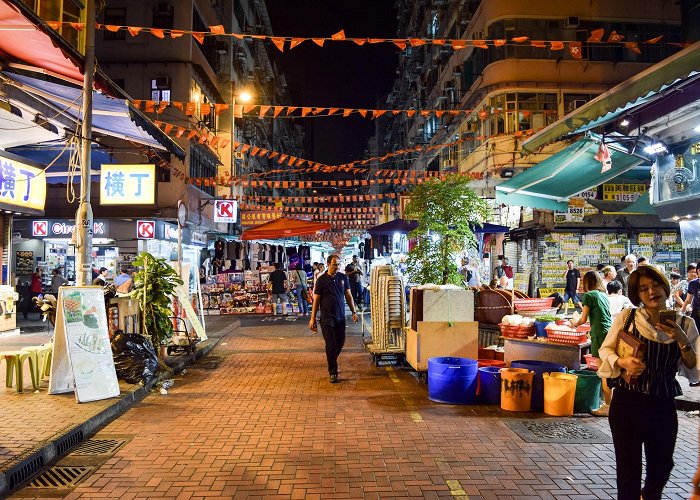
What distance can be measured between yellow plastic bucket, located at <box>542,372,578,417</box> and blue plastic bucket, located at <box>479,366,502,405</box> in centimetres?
72

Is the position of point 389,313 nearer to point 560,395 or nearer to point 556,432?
point 560,395

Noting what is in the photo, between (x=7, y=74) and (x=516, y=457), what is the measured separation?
8696 millimetres

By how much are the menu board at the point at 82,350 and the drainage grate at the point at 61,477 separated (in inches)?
82.8

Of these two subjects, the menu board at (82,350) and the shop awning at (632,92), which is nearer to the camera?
the shop awning at (632,92)

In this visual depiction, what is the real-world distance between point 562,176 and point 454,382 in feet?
14.0

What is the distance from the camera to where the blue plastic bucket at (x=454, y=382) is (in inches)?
303

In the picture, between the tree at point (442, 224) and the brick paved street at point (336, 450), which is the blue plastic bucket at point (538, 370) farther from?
the tree at point (442, 224)

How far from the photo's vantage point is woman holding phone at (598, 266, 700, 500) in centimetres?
360

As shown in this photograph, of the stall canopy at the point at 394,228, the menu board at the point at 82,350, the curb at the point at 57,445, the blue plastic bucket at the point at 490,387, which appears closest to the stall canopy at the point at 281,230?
the stall canopy at the point at 394,228

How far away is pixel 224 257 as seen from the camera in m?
24.3

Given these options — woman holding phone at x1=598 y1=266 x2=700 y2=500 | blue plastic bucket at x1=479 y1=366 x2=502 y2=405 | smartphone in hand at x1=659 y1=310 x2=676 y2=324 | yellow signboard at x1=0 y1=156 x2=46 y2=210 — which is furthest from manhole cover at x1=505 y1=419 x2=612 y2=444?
yellow signboard at x1=0 y1=156 x2=46 y2=210

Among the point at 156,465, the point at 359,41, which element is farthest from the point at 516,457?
the point at 359,41

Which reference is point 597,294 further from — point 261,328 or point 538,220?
point 538,220

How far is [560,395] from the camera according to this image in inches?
282
